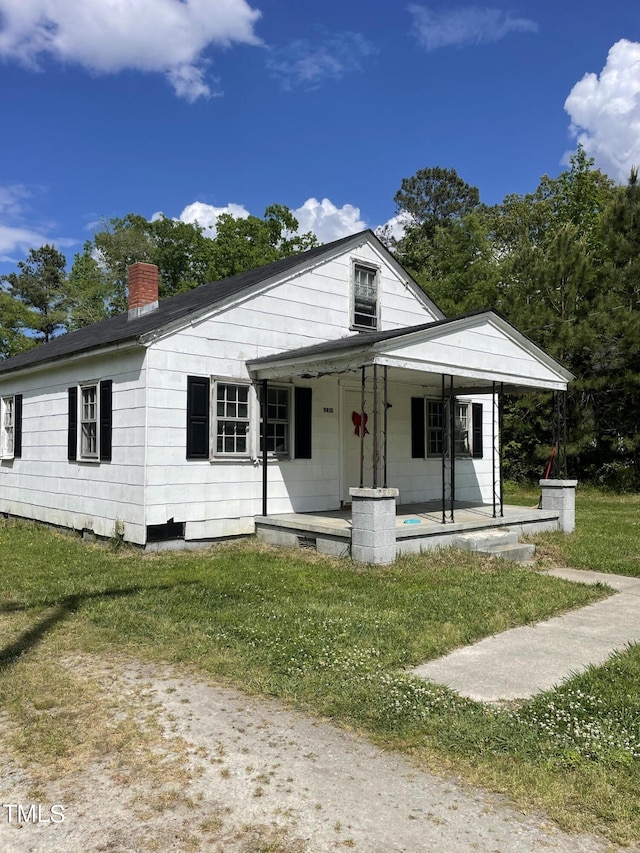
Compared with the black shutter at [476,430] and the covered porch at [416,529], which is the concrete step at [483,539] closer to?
the covered porch at [416,529]

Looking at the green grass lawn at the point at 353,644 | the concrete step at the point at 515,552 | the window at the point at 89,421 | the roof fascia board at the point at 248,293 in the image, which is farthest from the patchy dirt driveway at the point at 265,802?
the window at the point at 89,421

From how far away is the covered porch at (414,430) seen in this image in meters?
8.54

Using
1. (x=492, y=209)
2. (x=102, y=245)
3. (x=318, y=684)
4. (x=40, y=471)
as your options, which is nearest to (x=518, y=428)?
(x=40, y=471)

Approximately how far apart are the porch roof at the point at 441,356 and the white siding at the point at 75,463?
2065mm

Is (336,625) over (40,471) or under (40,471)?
under

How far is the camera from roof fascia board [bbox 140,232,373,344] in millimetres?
9367

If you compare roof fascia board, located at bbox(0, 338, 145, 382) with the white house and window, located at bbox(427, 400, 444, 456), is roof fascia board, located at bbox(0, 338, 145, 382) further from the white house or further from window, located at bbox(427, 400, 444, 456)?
window, located at bbox(427, 400, 444, 456)

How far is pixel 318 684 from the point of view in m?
4.36

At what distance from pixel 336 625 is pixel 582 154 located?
98.7ft

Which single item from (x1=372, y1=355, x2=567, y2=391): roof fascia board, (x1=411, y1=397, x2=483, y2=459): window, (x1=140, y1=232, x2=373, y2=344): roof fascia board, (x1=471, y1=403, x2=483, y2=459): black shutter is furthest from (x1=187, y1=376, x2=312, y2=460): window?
(x1=471, y1=403, x2=483, y2=459): black shutter

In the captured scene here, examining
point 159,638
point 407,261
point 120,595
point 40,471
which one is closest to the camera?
point 159,638

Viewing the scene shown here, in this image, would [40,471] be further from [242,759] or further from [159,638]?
[242,759]

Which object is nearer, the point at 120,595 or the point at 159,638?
the point at 159,638

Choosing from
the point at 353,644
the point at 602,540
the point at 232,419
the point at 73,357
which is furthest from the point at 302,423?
the point at 353,644
